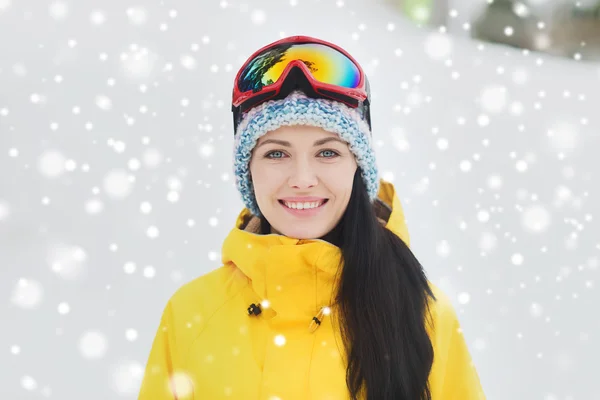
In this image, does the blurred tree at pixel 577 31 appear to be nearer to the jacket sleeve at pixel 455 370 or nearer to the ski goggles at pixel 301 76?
the ski goggles at pixel 301 76

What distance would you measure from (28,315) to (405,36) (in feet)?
10.7

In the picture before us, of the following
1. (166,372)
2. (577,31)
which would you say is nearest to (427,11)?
(577,31)

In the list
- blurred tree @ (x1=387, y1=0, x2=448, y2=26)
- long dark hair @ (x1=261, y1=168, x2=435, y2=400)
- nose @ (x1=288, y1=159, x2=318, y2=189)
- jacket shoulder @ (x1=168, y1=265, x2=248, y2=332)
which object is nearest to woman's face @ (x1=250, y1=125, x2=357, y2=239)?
nose @ (x1=288, y1=159, x2=318, y2=189)

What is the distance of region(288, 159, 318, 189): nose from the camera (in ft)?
6.19

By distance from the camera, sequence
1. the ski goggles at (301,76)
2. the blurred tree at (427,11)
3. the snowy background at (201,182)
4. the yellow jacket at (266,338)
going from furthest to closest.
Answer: the blurred tree at (427,11) < the snowy background at (201,182) < the ski goggles at (301,76) < the yellow jacket at (266,338)

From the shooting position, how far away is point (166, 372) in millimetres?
2059

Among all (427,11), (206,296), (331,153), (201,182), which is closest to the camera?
(331,153)

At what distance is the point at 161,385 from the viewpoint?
2047 millimetres

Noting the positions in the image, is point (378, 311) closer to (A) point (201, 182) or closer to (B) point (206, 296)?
(B) point (206, 296)

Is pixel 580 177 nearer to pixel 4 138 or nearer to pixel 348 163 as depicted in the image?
pixel 348 163

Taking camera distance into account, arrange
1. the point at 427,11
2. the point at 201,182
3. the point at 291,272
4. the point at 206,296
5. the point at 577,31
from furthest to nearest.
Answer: the point at 577,31 < the point at 427,11 < the point at 201,182 < the point at 206,296 < the point at 291,272

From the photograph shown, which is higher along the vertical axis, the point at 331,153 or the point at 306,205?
the point at 331,153

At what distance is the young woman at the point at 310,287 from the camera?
186 cm

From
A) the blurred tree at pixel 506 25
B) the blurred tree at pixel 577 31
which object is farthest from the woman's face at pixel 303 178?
the blurred tree at pixel 577 31
